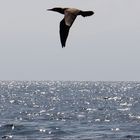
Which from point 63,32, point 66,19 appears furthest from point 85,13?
point 66,19

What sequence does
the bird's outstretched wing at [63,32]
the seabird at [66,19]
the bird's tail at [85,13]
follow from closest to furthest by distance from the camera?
the seabird at [66,19] < the bird's outstretched wing at [63,32] < the bird's tail at [85,13]

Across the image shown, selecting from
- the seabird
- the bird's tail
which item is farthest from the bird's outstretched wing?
the bird's tail

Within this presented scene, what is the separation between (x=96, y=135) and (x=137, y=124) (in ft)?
49.6

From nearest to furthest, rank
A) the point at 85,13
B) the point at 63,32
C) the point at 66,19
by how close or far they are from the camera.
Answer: the point at 66,19 → the point at 63,32 → the point at 85,13

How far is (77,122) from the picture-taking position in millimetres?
76500

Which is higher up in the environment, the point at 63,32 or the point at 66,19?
the point at 66,19

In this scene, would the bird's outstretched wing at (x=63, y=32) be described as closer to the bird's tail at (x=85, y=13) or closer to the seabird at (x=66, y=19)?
the seabird at (x=66, y=19)

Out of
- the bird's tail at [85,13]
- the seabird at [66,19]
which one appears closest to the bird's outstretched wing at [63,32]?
the seabird at [66,19]

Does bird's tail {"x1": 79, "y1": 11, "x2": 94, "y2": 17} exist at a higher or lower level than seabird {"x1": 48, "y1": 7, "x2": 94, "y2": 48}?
higher

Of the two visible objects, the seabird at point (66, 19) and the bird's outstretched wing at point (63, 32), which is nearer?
the seabird at point (66, 19)

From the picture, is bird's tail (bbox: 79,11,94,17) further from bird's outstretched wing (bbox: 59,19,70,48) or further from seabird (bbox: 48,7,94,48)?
bird's outstretched wing (bbox: 59,19,70,48)

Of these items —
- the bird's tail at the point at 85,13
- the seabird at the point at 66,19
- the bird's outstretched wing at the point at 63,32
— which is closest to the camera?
the seabird at the point at 66,19

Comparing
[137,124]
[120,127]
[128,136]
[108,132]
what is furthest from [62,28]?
[137,124]

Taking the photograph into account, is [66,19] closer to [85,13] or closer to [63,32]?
[63,32]
